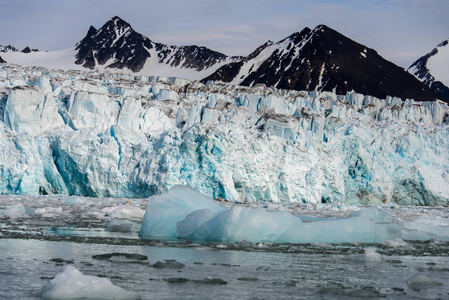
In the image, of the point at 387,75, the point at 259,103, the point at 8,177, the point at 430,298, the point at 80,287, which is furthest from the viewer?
the point at 387,75

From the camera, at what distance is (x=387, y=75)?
68062 mm

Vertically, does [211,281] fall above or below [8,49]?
below

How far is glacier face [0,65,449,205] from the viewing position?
23094 mm

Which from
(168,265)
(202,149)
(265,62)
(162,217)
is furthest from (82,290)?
(265,62)

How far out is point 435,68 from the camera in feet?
304

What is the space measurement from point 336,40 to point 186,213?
69.2 m

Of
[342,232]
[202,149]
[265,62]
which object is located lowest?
Result: [342,232]

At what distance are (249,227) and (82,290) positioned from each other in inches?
168

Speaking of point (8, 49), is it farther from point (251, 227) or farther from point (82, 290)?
point (82, 290)

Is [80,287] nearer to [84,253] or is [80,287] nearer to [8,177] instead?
[84,253]

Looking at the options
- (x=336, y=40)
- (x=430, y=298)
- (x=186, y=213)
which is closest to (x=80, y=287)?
(x=430, y=298)

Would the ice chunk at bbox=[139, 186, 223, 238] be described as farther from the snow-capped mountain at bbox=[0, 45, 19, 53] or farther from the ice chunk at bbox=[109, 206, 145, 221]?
the snow-capped mountain at bbox=[0, 45, 19, 53]

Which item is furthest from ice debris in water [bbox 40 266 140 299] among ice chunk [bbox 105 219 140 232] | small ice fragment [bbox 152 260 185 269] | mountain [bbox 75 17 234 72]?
mountain [bbox 75 17 234 72]

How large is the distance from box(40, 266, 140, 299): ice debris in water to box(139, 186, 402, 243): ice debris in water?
396 cm
